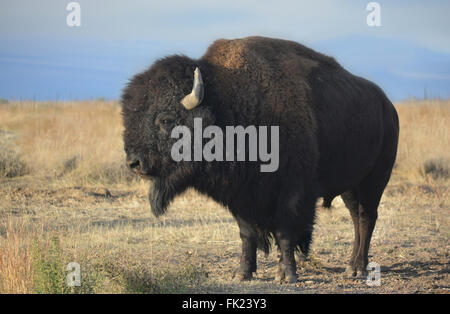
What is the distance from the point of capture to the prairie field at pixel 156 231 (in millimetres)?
6074

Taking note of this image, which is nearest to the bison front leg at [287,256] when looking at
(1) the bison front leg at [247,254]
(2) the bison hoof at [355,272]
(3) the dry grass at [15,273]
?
(1) the bison front leg at [247,254]

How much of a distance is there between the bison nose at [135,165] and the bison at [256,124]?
2 cm

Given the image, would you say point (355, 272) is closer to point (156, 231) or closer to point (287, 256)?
point (287, 256)

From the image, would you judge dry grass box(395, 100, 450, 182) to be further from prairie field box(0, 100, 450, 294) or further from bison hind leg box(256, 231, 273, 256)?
bison hind leg box(256, 231, 273, 256)

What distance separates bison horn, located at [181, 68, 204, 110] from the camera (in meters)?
6.14

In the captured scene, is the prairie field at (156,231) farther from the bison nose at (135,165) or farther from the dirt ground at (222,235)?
the bison nose at (135,165)

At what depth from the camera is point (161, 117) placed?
6164mm

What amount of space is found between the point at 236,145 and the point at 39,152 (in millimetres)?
11724

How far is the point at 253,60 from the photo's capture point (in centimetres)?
684

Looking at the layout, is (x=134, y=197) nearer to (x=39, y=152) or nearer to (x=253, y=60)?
(x=39, y=152)

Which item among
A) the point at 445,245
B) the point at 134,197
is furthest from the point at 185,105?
the point at 134,197

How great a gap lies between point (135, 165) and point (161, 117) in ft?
1.90

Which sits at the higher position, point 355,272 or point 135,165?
point 135,165

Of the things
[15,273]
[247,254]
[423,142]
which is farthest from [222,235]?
[423,142]
